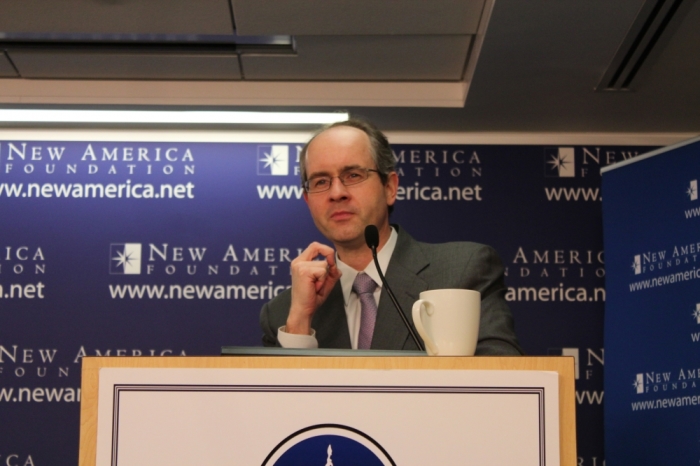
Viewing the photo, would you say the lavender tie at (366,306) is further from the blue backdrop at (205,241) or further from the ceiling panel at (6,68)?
the ceiling panel at (6,68)

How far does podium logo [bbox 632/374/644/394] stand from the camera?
12.0 feet

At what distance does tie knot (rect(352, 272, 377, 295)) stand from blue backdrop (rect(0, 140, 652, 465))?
5.83 feet

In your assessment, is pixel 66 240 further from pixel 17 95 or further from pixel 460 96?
pixel 460 96

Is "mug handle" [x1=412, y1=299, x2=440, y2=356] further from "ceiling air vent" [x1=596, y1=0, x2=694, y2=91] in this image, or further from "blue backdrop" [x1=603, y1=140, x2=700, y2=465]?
"blue backdrop" [x1=603, y1=140, x2=700, y2=465]

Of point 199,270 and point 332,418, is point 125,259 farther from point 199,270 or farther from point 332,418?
point 332,418

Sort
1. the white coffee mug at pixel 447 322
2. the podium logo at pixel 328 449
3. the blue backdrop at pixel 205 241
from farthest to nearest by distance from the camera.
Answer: the blue backdrop at pixel 205 241 < the white coffee mug at pixel 447 322 < the podium logo at pixel 328 449

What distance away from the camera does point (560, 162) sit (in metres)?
4.33

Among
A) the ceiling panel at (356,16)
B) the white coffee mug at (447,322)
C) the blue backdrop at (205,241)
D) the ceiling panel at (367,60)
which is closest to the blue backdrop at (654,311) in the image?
the blue backdrop at (205,241)

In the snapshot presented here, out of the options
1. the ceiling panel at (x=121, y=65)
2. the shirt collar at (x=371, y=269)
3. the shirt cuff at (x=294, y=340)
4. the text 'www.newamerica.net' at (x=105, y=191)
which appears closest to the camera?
the shirt cuff at (x=294, y=340)

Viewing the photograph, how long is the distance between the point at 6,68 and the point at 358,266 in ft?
7.79

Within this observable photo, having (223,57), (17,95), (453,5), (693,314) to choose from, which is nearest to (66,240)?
(17,95)

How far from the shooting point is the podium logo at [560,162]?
14.2ft

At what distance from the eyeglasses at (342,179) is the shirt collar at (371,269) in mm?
210

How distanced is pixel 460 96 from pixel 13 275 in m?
2.32
